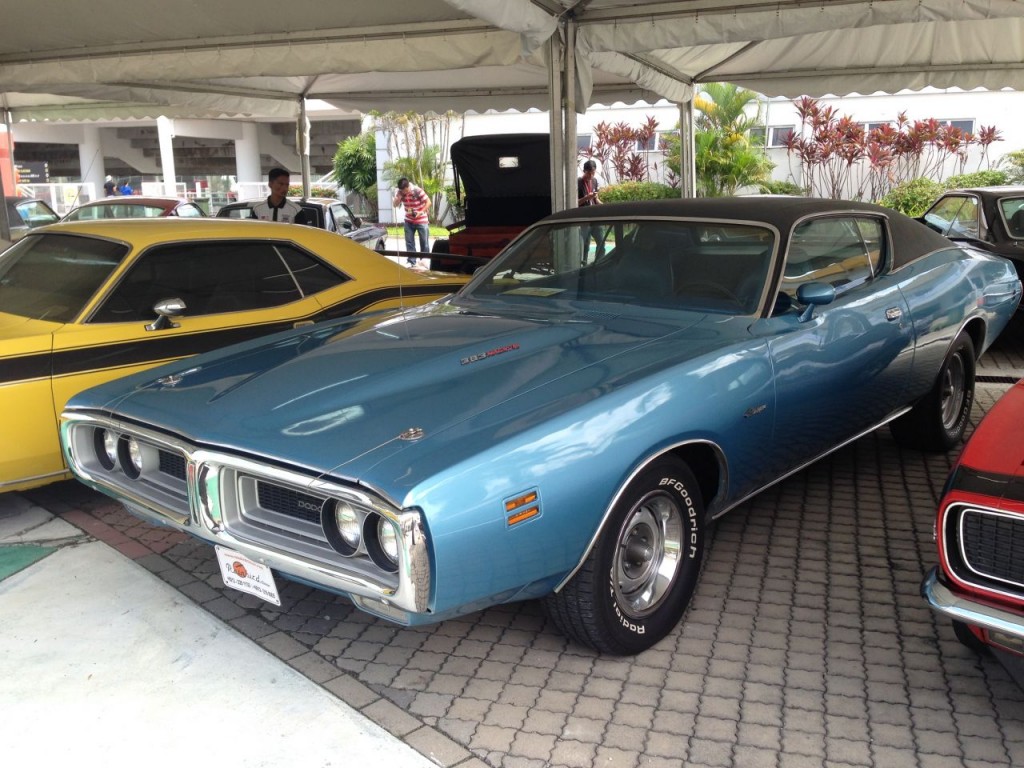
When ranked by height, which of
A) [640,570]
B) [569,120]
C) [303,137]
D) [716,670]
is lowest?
[716,670]

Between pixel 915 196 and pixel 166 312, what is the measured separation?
18.9 metres

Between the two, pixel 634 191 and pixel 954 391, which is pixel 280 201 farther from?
pixel 634 191

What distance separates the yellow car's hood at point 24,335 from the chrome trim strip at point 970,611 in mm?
3715

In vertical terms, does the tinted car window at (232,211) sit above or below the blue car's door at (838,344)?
above

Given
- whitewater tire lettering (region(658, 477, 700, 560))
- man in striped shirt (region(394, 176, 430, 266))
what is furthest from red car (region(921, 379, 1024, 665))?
man in striped shirt (region(394, 176, 430, 266))

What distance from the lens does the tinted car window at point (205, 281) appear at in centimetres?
461

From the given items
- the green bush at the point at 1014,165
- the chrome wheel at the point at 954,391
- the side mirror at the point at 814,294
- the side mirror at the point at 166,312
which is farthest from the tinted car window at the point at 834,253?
the green bush at the point at 1014,165

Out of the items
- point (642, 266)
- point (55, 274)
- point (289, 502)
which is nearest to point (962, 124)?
point (642, 266)

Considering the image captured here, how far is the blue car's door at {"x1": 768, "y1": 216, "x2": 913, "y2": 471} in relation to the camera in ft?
12.1

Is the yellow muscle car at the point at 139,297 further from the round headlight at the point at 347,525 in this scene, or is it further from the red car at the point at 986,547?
the red car at the point at 986,547

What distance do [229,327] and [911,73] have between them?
805 cm

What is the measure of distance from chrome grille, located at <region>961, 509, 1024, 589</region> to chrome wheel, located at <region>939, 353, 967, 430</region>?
2.83 meters

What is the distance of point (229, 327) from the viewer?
4.86 metres

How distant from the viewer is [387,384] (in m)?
3.17
